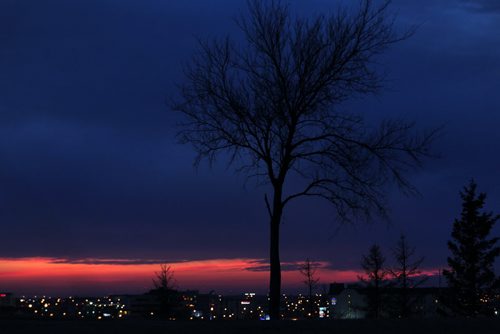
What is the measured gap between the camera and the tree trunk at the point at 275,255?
19.2m

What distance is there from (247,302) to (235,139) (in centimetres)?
14040

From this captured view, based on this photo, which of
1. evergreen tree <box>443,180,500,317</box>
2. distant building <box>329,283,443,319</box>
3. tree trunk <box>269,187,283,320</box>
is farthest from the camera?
distant building <box>329,283,443,319</box>

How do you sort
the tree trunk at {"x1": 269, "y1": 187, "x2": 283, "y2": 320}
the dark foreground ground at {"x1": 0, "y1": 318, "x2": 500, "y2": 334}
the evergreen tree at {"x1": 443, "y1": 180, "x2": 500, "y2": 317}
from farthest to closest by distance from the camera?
the evergreen tree at {"x1": 443, "y1": 180, "x2": 500, "y2": 317} < the tree trunk at {"x1": 269, "y1": 187, "x2": 283, "y2": 320} < the dark foreground ground at {"x1": 0, "y1": 318, "x2": 500, "y2": 334}

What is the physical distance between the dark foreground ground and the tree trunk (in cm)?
416

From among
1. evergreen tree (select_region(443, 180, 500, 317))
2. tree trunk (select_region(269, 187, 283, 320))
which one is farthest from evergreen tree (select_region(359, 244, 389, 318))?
tree trunk (select_region(269, 187, 283, 320))

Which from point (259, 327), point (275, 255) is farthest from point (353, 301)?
point (259, 327)

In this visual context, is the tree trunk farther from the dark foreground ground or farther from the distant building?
the distant building

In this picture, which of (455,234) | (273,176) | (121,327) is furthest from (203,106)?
(455,234)

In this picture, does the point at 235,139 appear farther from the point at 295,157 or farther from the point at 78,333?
the point at 78,333

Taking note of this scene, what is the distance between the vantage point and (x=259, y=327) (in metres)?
13.6

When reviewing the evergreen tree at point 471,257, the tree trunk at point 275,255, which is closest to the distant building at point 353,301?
the evergreen tree at point 471,257

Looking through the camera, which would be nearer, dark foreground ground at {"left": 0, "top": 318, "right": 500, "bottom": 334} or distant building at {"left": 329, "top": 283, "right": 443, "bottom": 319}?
dark foreground ground at {"left": 0, "top": 318, "right": 500, "bottom": 334}

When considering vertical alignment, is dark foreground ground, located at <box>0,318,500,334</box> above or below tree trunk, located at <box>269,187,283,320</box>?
below

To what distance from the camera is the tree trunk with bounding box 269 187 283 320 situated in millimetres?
19228
